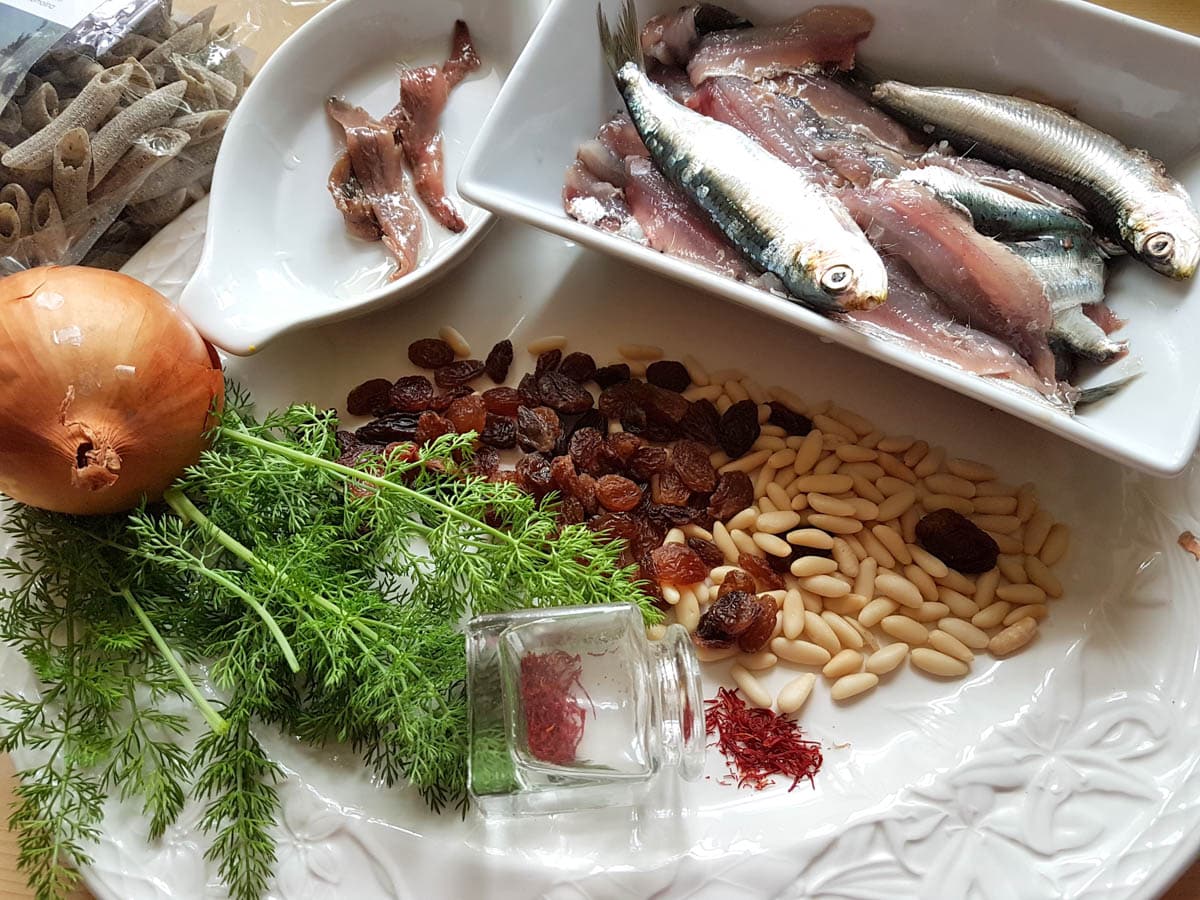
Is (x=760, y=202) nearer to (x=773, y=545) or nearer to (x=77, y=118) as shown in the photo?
(x=773, y=545)

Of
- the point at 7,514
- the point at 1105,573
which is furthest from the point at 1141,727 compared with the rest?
the point at 7,514

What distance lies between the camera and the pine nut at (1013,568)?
1.15m

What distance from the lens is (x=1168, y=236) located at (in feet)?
3.63

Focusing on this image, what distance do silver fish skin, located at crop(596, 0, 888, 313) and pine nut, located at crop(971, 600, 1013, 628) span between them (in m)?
0.40

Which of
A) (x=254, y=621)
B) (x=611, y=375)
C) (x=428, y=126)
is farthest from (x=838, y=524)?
(x=428, y=126)

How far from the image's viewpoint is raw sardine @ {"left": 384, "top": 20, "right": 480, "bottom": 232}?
4.38ft

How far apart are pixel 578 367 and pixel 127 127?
0.68 m

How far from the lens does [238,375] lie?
1292 mm

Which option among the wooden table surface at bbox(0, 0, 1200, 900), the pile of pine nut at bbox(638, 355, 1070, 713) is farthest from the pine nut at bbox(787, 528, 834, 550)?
the wooden table surface at bbox(0, 0, 1200, 900)

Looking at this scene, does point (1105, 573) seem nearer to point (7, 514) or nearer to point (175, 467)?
point (175, 467)

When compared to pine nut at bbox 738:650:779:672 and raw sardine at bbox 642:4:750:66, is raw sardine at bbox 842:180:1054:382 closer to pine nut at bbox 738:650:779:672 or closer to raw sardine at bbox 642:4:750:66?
raw sardine at bbox 642:4:750:66

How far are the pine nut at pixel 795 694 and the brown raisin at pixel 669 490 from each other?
0.85 feet

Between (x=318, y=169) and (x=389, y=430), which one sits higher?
(x=318, y=169)

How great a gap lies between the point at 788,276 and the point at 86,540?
886 millimetres
